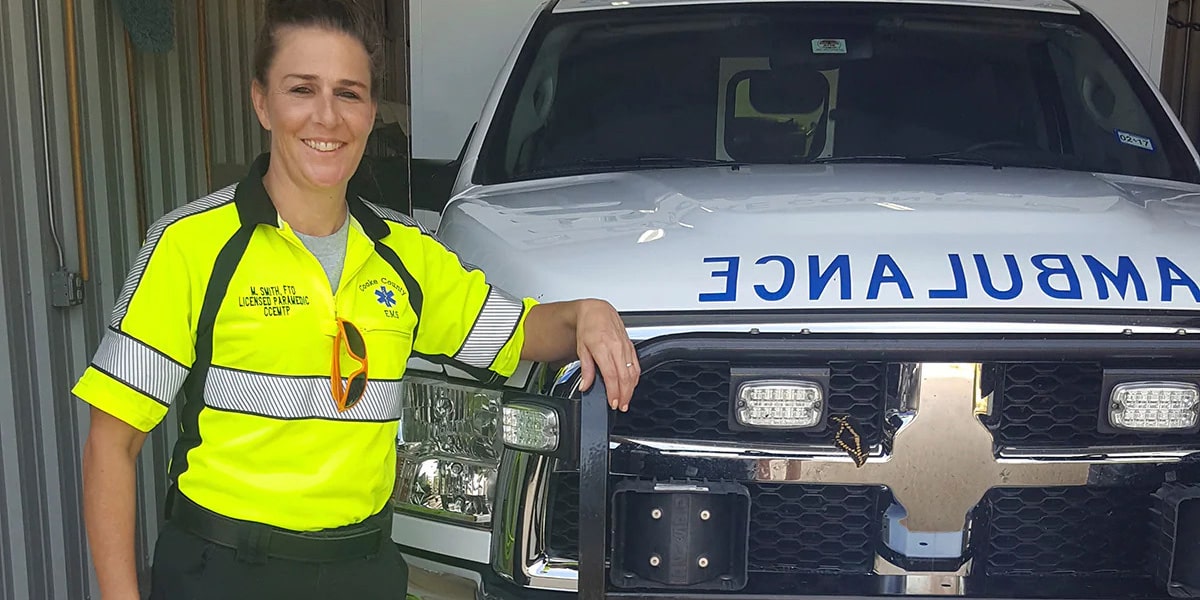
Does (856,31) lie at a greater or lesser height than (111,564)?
greater

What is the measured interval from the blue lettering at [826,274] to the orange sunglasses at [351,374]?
2.63 feet

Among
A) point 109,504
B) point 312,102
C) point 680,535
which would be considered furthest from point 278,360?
point 680,535

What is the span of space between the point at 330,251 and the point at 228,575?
0.57 m

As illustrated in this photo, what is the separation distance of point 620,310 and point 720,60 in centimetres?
159

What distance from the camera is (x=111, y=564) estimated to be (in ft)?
5.63

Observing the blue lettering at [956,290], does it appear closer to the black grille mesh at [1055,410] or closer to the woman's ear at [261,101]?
the black grille mesh at [1055,410]

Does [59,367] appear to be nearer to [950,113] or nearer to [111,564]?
[111,564]

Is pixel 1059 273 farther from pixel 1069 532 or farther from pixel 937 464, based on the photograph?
pixel 1069 532

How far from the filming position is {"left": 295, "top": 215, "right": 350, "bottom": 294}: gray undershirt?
Result: 6.16 feet

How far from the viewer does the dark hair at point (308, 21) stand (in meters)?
1.84

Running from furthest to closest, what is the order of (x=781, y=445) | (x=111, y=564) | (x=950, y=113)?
1. (x=950, y=113)
2. (x=781, y=445)
3. (x=111, y=564)

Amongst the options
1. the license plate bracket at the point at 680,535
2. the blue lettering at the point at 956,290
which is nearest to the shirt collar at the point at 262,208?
the license plate bracket at the point at 680,535

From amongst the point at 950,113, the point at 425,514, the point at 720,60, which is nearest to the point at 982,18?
the point at 950,113

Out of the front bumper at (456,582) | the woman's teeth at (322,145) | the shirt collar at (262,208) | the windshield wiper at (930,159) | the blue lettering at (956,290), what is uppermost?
the woman's teeth at (322,145)
